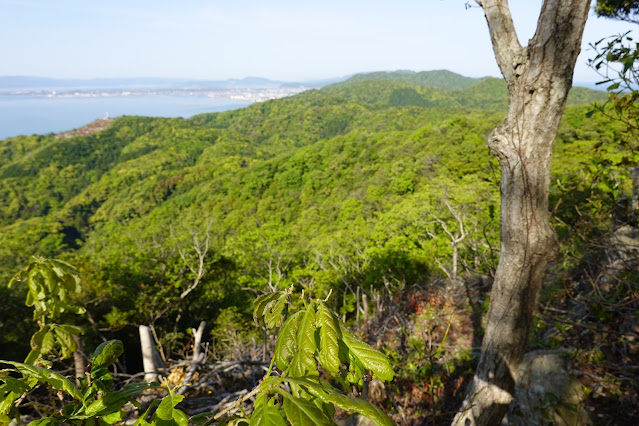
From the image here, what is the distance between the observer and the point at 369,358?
2.93 ft

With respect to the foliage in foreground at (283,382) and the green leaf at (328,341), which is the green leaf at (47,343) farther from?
the green leaf at (328,341)

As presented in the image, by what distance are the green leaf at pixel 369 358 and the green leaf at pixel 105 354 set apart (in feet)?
2.53

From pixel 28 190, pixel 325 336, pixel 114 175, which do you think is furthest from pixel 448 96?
pixel 325 336

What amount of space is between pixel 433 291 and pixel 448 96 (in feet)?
Result: 497

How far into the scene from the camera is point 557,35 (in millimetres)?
1571

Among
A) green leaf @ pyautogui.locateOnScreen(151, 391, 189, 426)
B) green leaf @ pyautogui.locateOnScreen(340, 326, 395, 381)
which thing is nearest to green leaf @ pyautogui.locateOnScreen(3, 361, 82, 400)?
green leaf @ pyautogui.locateOnScreen(151, 391, 189, 426)

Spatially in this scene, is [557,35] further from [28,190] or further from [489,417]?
[28,190]

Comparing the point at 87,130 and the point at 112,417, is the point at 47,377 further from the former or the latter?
the point at 87,130

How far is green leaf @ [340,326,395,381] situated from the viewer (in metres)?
0.87

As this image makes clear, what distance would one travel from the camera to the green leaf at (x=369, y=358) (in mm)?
873

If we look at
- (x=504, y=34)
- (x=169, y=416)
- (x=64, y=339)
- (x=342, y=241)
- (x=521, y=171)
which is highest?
(x=504, y=34)

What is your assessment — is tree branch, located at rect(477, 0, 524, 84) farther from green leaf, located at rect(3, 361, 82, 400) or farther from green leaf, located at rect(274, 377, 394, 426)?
green leaf, located at rect(3, 361, 82, 400)

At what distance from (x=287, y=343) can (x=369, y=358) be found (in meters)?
0.24

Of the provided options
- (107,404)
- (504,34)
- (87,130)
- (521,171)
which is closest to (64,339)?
(107,404)
